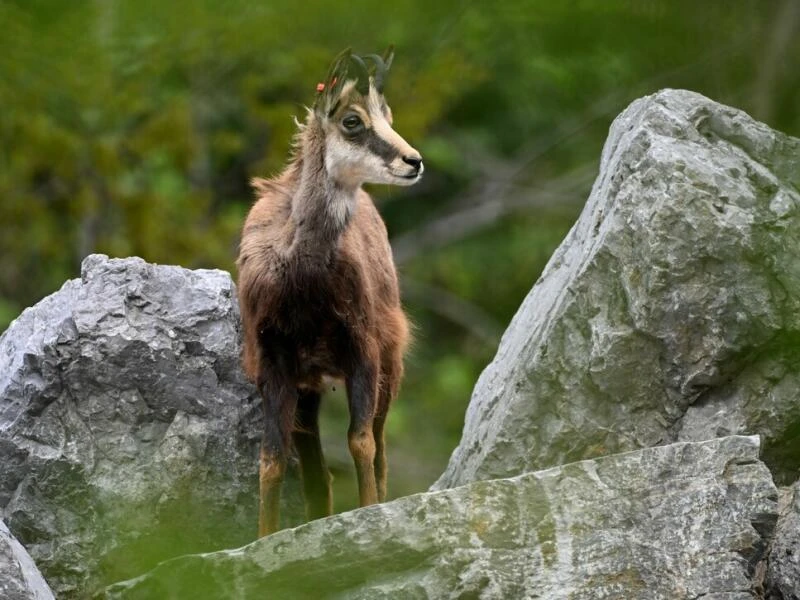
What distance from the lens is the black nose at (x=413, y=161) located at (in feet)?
23.5

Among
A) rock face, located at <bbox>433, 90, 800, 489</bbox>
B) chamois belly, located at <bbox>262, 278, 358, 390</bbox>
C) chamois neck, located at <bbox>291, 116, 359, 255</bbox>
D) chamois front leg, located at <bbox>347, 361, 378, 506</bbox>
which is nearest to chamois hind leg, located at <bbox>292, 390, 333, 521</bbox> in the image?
chamois front leg, located at <bbox>347, 361, 378, 506</bbox>

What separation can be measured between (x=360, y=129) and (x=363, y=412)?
59.4 inches

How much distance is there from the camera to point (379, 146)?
728 centimetres

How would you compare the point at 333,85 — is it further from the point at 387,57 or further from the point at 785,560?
the point at 785,560

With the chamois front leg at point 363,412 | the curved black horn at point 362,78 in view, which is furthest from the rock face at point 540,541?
the curved black horn at point 362,78

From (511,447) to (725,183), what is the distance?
5.26 ft

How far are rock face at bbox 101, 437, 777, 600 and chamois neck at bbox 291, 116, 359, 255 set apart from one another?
7.07 ft

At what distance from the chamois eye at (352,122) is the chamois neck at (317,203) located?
7.5 inches

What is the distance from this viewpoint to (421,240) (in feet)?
65.2

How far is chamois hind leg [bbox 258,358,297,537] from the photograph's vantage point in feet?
22.4

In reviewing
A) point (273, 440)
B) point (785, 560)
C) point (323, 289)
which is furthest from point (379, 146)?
point (785, 560)

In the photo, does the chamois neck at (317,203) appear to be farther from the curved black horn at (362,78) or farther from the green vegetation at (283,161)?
the green vegetation at (283,161)

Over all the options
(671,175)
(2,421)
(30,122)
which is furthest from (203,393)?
(30,122)

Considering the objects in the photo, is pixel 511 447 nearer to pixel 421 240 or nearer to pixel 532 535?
pixel 532 535
